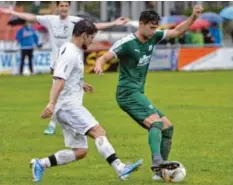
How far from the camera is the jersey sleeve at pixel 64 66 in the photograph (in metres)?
10.2

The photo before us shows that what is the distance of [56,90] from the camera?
10.1m

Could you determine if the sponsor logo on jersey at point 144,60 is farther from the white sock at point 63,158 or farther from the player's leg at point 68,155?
the white sock at point 63,158

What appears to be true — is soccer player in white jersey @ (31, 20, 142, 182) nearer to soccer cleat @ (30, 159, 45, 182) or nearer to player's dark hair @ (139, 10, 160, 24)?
soccer cleat @ (30, 159, 45, 182)

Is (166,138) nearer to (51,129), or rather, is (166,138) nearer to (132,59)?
(132,59)

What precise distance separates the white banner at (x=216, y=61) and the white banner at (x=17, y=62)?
570 centimetres

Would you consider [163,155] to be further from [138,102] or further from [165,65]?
[165,65]

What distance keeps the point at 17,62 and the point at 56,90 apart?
23962 mm

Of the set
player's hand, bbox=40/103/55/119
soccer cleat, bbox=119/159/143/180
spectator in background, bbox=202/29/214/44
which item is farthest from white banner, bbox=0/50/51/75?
player's hand, bbox=40/103/55/119

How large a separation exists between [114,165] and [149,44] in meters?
1.60

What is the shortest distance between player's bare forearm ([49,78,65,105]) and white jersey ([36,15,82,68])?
5.42 meters

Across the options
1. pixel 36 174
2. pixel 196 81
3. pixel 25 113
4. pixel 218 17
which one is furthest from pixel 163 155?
pixel 218 17

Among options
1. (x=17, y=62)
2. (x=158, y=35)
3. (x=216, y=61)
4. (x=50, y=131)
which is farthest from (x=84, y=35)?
(x=216, y=61)

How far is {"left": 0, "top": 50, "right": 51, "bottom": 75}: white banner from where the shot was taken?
110 ft

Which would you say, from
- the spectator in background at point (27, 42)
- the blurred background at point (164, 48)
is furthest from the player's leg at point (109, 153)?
the spectator in background at point (27, 42)
